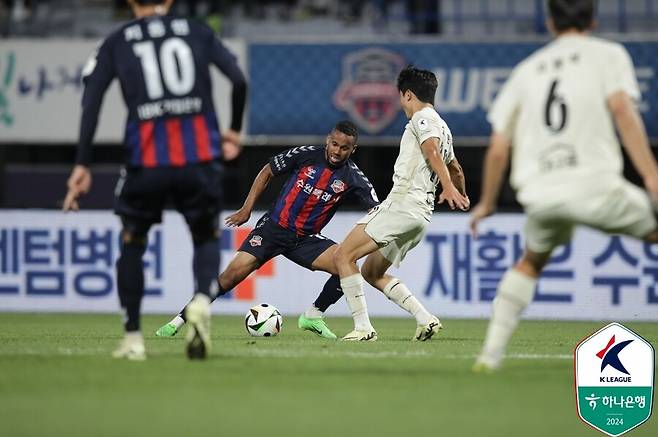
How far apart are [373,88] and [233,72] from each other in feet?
31.7

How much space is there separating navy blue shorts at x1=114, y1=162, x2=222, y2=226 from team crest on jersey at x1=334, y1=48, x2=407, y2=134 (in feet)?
31.6

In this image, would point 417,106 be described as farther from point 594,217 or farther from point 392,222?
point 594,217

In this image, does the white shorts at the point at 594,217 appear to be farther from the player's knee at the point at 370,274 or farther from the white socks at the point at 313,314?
the white socks at the point at 313,314

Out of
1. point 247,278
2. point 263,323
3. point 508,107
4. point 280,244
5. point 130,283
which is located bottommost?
point 247,278

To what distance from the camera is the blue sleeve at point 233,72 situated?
22.7 ft

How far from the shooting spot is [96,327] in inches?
456

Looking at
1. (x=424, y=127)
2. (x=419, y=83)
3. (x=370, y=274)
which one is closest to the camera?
(x=424, y=127)

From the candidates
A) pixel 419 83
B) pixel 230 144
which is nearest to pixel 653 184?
pixel 230 144

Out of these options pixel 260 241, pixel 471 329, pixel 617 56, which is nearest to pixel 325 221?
pixel 260 241

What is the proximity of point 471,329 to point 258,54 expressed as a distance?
631cm

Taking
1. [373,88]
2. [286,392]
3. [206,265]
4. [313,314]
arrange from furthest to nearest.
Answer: [373,88], [313,314], [206,265], [286,392]

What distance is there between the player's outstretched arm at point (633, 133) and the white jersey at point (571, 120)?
1.7 inches

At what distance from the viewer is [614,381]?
254 inches

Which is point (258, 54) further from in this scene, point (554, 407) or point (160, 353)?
point (554, 407)
